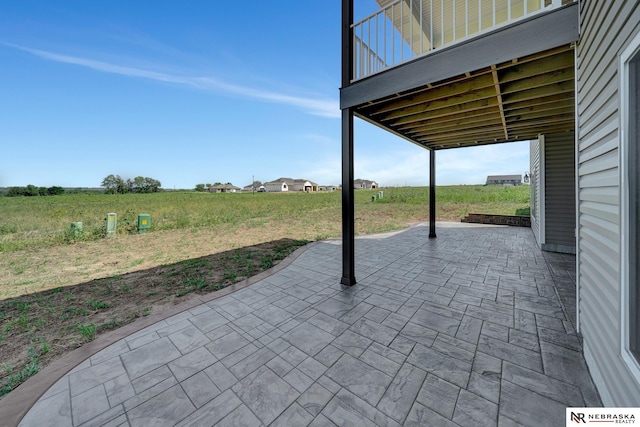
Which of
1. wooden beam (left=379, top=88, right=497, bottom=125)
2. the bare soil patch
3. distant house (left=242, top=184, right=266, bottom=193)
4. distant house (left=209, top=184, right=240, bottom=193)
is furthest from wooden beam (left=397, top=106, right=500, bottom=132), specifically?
distant house (left=209, top=184, right=240, bottom=193)

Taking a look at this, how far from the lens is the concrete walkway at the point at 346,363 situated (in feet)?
5.04

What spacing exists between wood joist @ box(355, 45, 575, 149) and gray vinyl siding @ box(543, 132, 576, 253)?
1.12ft

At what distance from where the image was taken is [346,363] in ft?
6.51

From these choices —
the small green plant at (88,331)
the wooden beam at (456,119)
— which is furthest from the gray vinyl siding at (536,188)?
the small green plant at (88,331)

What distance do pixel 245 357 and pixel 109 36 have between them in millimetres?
10929

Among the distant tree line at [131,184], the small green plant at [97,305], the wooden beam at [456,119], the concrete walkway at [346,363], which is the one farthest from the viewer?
the distant tree line at [131,184]

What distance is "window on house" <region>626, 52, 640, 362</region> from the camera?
1.16 m

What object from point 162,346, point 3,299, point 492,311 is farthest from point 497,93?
point 3,299

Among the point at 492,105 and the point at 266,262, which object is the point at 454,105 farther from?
the point at 266,262

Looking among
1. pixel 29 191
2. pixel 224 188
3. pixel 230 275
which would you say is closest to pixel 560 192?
pixel 230 275

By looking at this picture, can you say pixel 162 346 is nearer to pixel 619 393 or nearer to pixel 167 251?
pixel 619 393

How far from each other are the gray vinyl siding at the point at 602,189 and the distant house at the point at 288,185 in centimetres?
7133

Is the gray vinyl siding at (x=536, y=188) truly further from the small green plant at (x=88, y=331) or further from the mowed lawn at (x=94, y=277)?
the small green plant at (x=88, y=331)

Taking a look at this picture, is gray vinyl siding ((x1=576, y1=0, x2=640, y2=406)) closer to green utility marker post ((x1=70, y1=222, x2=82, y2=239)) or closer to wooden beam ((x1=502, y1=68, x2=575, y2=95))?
wooden beam ((x1=502, y1=68, x2=575, y2=95))
